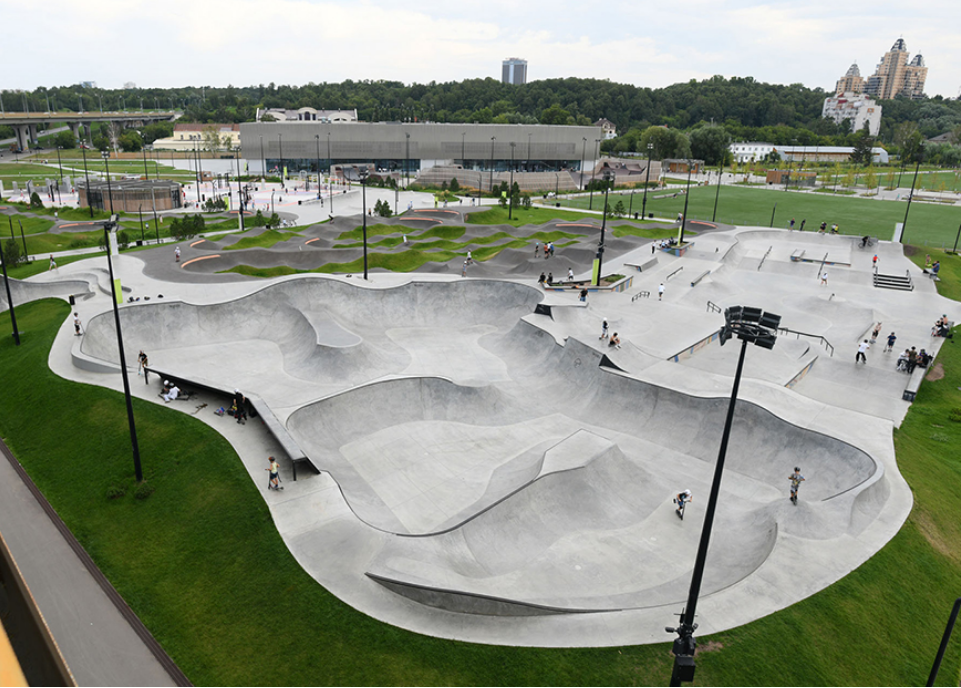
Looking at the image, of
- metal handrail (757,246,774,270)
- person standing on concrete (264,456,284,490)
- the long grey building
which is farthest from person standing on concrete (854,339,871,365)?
the long grey building

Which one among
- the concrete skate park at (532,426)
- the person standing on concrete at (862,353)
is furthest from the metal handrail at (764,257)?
the person standing on concrete at (862,353)

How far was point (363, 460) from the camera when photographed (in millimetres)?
20094

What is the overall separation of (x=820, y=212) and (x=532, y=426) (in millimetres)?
69180

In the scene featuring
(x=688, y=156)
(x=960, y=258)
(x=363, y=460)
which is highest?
(x=688, y=156)

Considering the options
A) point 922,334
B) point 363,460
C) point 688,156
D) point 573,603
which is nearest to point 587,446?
point 573,603

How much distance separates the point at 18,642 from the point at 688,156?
436 ft

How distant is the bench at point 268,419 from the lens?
56.1 ft

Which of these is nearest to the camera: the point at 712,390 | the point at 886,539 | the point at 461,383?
the point at 886,539

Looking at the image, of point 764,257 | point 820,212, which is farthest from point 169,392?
point 820,212

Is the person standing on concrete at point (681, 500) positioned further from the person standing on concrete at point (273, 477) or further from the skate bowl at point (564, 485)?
the person standing on concrete at point (273, 477)

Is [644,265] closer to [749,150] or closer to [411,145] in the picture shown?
[411,145]

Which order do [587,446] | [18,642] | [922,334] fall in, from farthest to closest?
[922,334] < [587,446] < [18,642]

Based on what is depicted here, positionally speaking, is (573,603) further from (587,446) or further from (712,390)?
(712,390)

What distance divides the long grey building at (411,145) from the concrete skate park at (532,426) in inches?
2779
